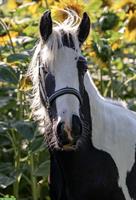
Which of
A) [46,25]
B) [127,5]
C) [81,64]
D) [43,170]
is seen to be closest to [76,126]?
[81,64]

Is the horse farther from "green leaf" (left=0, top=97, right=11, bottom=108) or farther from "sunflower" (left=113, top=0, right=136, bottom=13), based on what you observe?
"sunflower" (left=113, top=0, right=136, bottom=13)

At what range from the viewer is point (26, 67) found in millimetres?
4770

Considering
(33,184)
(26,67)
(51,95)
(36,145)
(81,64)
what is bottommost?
(33,184)

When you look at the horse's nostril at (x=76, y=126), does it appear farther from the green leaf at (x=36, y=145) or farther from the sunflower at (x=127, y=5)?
the sunflower at (x=127, y=5)

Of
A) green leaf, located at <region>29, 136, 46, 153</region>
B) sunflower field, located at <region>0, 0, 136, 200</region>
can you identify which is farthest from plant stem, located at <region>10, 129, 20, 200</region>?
green leaf, located at <region>29, 136, 46, 153</region>

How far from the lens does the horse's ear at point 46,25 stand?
11.5 ft

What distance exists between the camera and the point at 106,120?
3.82 m

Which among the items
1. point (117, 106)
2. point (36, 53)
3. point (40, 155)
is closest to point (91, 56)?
point (40, 155)

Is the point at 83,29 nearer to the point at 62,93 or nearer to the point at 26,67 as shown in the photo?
the point at 62,93

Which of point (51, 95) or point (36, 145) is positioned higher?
point (51, 95)

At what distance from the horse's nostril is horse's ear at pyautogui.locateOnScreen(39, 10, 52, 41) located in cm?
44

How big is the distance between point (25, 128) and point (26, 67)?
0.44 metres

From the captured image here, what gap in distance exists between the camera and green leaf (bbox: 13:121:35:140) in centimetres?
452

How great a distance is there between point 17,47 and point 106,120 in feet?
5.83
